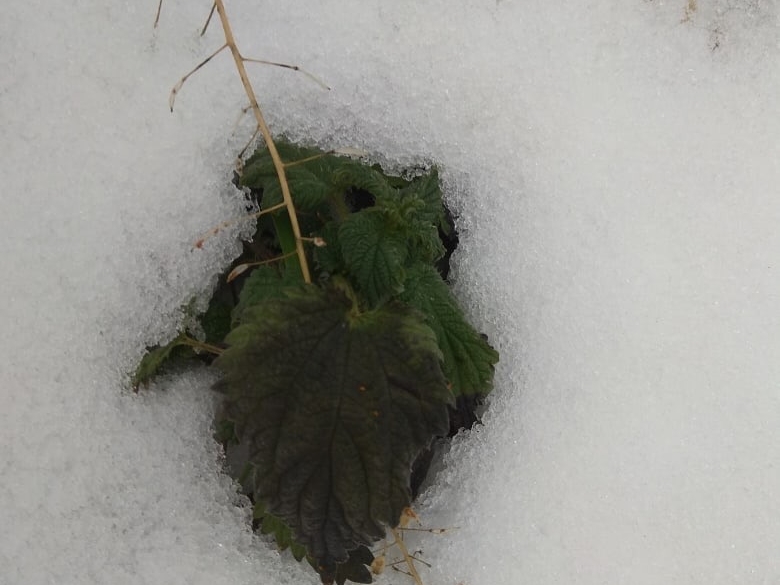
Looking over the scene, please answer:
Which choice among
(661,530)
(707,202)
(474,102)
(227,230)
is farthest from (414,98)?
(661,530)

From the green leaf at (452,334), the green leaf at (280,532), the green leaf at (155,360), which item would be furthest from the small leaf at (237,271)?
the green leaf at (280,532)

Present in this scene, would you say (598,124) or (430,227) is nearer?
(430,227)

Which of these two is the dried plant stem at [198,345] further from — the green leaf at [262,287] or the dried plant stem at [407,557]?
the dried plant stem at [407,557]

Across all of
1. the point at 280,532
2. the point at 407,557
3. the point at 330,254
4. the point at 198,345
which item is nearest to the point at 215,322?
the point at 198,345

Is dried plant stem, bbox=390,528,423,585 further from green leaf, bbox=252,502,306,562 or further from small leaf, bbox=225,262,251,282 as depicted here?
small leaf, bbox=225,262,251,282

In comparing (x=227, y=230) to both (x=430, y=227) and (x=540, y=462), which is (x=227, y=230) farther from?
(x=540, y=462)

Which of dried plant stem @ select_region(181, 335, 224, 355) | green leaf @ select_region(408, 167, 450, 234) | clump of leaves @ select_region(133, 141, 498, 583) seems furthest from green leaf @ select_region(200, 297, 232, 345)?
green leaf @ select_region(408, 167, 450, 234)

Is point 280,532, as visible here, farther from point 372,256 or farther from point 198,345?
point 372,256
